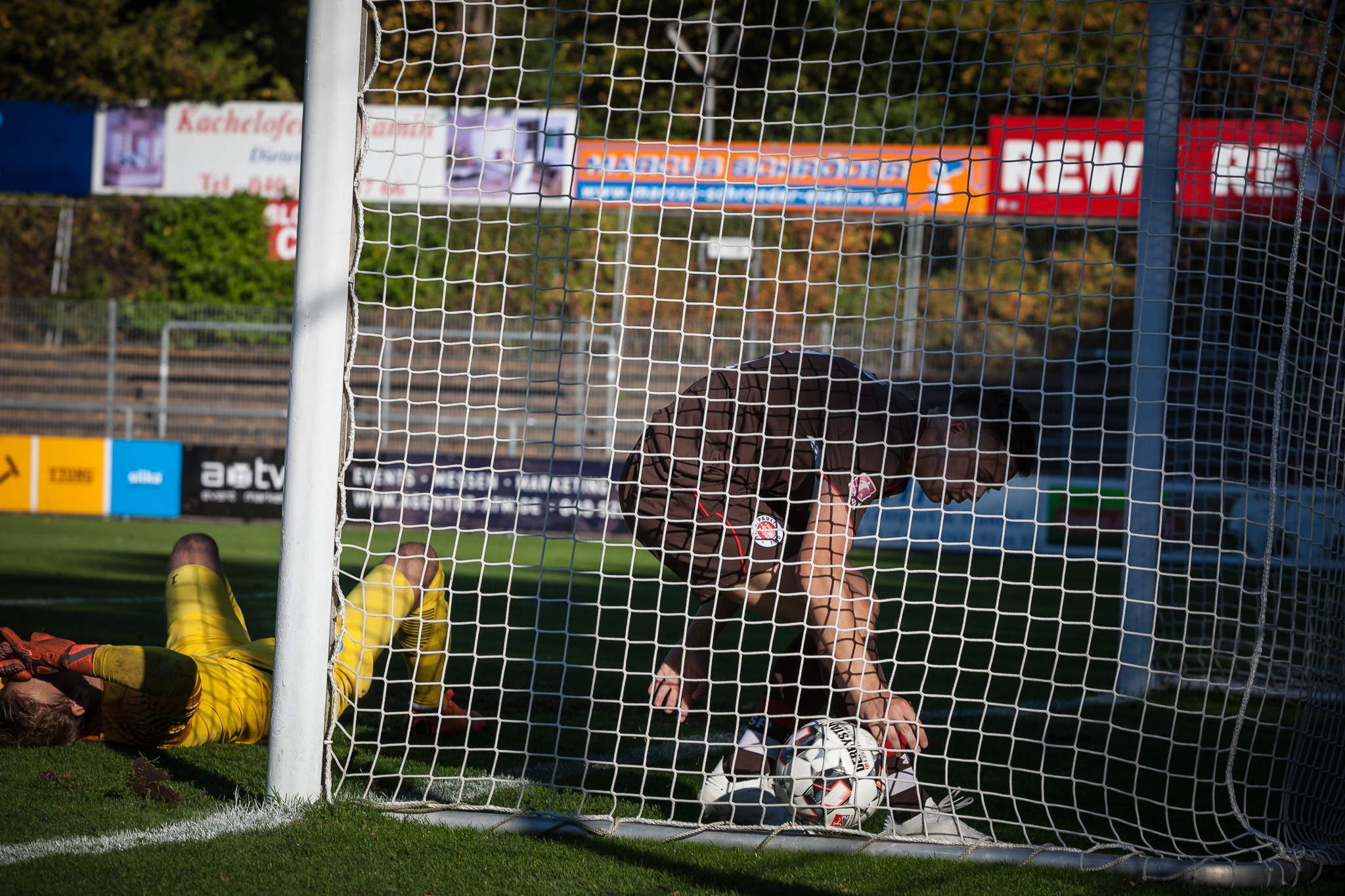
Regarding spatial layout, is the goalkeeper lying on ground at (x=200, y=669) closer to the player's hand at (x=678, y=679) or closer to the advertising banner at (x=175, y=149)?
the player's hand at (x=678, y=679)

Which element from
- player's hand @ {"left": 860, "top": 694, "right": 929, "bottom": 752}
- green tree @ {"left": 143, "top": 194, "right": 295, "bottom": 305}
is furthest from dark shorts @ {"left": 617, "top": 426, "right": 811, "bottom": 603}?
green tree @ {"left": 143, "top": 194, "right": 295, "bottom": 305}

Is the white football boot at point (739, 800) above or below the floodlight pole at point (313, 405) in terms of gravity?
below

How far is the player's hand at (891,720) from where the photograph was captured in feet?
10.3

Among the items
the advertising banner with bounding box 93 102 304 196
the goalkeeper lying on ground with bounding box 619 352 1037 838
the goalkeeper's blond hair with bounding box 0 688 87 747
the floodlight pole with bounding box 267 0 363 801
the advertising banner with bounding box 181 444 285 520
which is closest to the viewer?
the floodlight pole with bounding box 267 0 363 801

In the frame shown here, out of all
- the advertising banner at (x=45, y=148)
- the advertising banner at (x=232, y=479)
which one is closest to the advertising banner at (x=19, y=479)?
the advertising banner at (x=232, y=479)

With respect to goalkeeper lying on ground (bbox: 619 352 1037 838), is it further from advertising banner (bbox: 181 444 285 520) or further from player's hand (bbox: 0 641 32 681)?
advertising banner (bbox: 181 444 285 520)

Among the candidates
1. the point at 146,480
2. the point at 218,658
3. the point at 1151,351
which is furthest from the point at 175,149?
the point at 1151,351

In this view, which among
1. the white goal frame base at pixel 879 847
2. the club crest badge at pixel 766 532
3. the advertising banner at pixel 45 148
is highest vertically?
the advertising banner at pixel 45 148

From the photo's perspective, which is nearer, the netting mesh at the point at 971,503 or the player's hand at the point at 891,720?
the player's hand at the point at 891,720

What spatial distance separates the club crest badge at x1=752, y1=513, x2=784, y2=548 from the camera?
3.45 metres

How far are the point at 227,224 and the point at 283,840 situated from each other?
1925 cm

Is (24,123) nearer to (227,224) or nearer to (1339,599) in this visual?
(227,224)

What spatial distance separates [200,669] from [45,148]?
19.3 meters

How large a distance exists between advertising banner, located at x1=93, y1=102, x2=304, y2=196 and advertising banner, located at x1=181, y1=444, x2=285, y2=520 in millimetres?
7841
